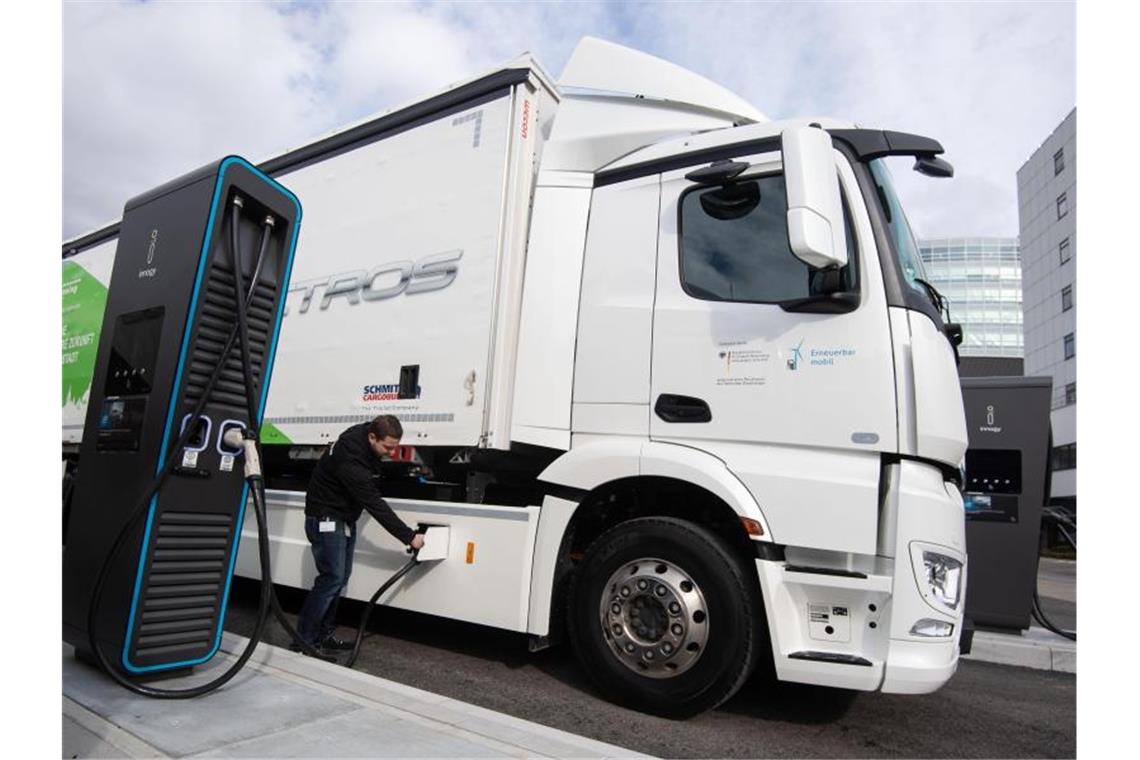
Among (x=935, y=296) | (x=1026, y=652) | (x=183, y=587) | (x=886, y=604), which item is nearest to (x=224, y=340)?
(x=183, y=587)

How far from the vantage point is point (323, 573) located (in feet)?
16.1

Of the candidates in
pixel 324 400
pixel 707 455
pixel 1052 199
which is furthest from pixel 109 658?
pixel 1052 199

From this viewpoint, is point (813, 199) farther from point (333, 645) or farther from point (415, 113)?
point (333, 645)

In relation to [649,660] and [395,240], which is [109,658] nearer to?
[649,660]

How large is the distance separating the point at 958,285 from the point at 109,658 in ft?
231

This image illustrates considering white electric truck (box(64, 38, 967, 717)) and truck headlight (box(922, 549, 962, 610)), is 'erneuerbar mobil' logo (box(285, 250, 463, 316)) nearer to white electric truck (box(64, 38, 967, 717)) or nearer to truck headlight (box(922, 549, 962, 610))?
white electric truck (box(64, 38, 967, 717))

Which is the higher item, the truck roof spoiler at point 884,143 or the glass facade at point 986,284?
the glass facade at point 986,284

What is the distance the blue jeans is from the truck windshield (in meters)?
3.62

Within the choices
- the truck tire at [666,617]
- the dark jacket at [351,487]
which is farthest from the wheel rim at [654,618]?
the dark jacket at [351,487]

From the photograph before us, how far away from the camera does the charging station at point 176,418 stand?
3668 mm

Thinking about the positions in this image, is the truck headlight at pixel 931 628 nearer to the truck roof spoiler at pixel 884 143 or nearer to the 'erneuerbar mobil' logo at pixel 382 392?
the truck roof spoiler at pixel 884 143

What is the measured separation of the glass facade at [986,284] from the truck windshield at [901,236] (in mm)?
64796

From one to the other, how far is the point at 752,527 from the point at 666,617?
0.65 metres

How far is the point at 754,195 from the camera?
13.8 ft
